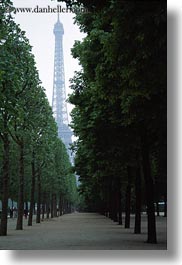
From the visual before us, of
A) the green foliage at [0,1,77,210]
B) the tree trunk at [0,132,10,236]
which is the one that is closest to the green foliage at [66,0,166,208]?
the green foliage at [0,1,77,210]

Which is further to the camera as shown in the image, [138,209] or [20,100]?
[20,100]

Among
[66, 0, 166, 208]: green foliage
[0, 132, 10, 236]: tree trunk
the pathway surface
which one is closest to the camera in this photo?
[66, 0, 166, 208]: green foliage

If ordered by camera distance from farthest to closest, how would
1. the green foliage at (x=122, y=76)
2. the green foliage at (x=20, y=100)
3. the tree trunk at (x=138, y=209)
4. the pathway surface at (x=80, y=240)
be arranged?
the tree trunk at (x=138, y=209)
the green foliage at (x=20, y=100)
the pathway surface at (x=80, y=240)
the green foliage at (x=122, y=76)

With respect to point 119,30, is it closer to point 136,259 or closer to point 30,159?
point 136,259

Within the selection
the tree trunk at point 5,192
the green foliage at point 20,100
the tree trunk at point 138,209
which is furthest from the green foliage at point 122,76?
the tree trunk at point 5,192

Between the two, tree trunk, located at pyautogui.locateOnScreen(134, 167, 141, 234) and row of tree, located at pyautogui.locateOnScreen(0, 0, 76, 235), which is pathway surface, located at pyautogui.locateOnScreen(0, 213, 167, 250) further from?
row of tree, located at pyautogui.locateOnScreen(0, 0, 76, 235)

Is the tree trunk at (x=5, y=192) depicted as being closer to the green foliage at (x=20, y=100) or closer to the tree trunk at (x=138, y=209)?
the green foliage at (x=20, y=100)

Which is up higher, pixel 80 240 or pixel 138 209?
pixel 138 209

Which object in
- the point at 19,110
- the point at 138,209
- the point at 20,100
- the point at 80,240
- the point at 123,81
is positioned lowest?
the point at 80,240

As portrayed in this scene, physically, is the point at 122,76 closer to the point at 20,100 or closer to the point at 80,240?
the point at 80,240

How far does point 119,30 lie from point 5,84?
7.29 meters

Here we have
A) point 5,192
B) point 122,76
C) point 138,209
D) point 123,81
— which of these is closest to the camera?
point 122,76

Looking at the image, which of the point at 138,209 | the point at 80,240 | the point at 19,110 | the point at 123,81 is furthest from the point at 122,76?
the point at 138,209

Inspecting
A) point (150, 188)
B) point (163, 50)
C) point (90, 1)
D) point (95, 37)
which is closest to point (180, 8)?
point (163, 50)
